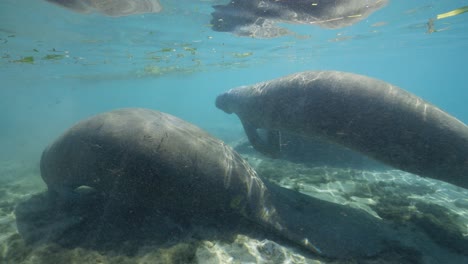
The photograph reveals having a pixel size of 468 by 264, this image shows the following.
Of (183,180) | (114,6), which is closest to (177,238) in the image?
(183,180)

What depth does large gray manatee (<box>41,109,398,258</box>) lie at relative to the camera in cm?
481

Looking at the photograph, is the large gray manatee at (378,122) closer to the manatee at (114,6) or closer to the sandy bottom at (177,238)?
the sandy bottom at (177,238)

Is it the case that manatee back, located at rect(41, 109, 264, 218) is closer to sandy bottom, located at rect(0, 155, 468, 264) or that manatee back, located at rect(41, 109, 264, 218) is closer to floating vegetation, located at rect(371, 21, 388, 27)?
sandy bottom, located at rect(0, 155, 468, 264)

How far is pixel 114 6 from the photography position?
1345cm

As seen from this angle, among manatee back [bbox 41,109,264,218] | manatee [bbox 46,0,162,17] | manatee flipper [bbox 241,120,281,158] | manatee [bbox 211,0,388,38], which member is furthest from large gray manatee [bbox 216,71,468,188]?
manatee [bbox 46,0,162,17]

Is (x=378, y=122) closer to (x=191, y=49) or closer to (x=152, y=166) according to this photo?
(x=152, y=166)

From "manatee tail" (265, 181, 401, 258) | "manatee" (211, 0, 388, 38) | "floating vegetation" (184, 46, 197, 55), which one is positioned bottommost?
"manatee tail" (265, 181, 401, 258)

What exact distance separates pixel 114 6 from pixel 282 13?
831 cm

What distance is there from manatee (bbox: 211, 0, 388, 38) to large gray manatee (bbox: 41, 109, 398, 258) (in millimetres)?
9758

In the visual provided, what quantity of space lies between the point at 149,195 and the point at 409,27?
2625cm

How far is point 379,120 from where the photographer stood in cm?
566

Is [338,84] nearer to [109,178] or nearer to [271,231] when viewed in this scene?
[271,231]

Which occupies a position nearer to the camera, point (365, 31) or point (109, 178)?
point (109, 178)

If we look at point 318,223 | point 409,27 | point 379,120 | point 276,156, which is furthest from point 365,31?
point 318,223
